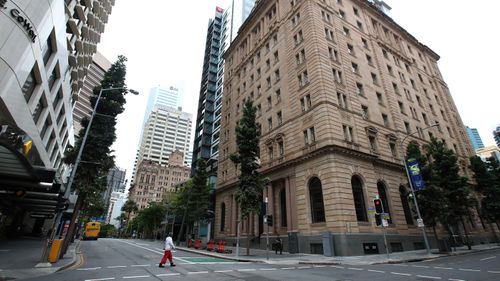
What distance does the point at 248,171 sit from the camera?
2441cm

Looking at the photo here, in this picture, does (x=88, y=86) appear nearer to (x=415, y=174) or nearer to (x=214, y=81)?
(x=214, y=81)

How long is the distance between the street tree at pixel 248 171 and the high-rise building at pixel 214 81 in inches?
1212

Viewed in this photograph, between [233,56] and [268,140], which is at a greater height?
[233,56]

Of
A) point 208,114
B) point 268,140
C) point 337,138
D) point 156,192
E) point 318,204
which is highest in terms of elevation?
point 208,114

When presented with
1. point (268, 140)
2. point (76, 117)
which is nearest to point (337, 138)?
point (268, 140)

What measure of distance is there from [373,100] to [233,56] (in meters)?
30.9

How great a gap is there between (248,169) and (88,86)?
3404 inches

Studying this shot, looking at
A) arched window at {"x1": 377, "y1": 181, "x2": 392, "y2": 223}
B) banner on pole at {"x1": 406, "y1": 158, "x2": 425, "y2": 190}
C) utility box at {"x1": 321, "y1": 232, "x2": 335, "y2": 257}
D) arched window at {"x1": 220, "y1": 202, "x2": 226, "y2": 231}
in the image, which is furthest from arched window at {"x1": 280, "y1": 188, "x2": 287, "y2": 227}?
arched window at {"x1": 220, "y1": 202, "x2": 226, "y2": 231}

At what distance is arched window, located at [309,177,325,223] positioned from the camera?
933 inches

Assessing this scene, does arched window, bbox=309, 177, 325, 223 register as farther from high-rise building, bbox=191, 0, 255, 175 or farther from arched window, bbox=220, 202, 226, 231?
high-rise building, bbox=191, 0, 255, 175

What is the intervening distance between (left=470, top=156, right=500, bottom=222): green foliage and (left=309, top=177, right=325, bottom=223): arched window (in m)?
25.8

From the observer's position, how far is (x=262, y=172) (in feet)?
103

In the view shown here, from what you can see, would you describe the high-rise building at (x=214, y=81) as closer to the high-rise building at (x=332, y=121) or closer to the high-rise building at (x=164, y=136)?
the high-rise building at (x=332, y=121)

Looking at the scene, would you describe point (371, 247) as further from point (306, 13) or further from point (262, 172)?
point (306, 13)
